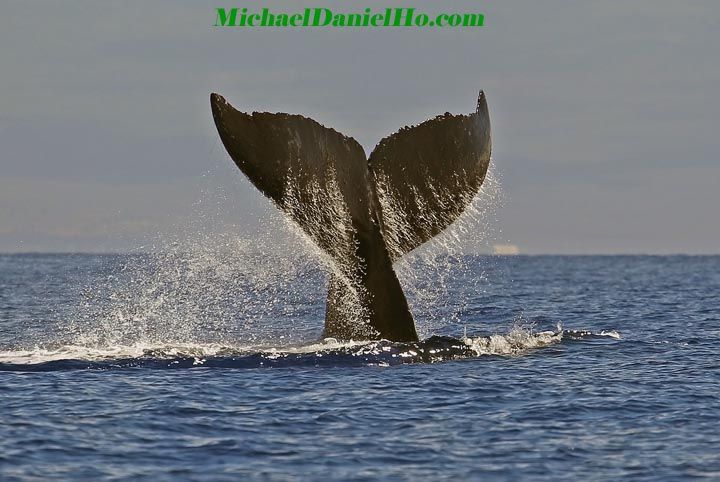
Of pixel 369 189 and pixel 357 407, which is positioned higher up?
pixel 369 189

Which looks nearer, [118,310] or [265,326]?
[265,326]

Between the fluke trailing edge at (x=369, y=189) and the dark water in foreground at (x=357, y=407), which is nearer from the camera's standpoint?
the dark water in foreground at (x=357, y=407)

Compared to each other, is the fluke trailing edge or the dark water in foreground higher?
the fluke trailing edge

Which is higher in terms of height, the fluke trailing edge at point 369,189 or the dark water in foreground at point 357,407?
the fluke trailing edge at point 369,189

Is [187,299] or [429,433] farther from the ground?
[187,299]

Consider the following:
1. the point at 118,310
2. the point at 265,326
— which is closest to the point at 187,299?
the point at 118,310

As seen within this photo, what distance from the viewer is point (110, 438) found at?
1045 cm

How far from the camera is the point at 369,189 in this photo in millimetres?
13461

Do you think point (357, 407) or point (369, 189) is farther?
point (369, 189)

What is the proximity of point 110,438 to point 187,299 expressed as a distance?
2609cm

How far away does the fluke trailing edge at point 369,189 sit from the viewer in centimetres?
1233

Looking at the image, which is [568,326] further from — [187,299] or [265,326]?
[187,299]

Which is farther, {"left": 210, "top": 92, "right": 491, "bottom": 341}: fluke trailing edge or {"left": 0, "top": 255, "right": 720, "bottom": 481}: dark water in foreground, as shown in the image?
{"left": 210, "top": 92, "right": 491, "bottom": 341}: fluke trailing edge

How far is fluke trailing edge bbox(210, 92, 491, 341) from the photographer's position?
12.3 meters
